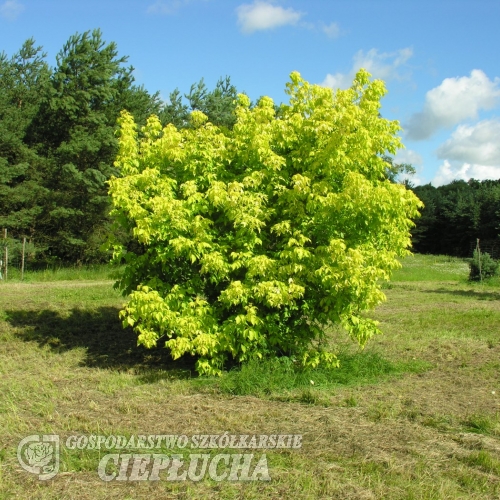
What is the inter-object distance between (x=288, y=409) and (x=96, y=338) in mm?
5153

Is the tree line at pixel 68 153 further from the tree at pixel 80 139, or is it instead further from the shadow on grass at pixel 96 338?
the shadow on grass at pixel 96 338

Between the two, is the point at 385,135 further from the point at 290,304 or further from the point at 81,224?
the point at 81,224

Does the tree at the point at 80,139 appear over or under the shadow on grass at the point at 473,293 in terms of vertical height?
over

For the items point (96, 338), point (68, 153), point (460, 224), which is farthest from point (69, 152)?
point (460, 224)

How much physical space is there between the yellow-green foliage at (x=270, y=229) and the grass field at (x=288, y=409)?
2.09 ft

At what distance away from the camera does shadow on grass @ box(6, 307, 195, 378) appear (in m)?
7.90

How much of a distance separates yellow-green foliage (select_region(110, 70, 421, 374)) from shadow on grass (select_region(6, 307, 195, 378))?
118cm

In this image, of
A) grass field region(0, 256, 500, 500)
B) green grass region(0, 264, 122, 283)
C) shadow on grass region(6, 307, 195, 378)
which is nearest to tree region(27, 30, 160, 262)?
green grass region(0, 264, 122, 283)

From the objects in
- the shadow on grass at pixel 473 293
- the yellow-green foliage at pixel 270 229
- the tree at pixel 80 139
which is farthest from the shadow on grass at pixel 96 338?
the tree at pixel 80 139

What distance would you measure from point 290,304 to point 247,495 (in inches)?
114

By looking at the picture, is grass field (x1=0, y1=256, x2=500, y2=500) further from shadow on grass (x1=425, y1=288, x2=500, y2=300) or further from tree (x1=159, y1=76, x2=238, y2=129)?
tree (x1=159, y1=76, x2=238, y2=129)

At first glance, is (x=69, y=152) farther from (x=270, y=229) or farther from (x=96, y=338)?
(x=270, y=229)

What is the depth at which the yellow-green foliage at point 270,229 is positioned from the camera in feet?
20.5

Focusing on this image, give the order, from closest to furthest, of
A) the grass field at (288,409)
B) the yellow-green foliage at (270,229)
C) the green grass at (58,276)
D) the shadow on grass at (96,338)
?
the grass field at (288,409) → the yellow-green foliage at (270,229) → the shadow on grass at (96,338) → the green grass at (58,276)
